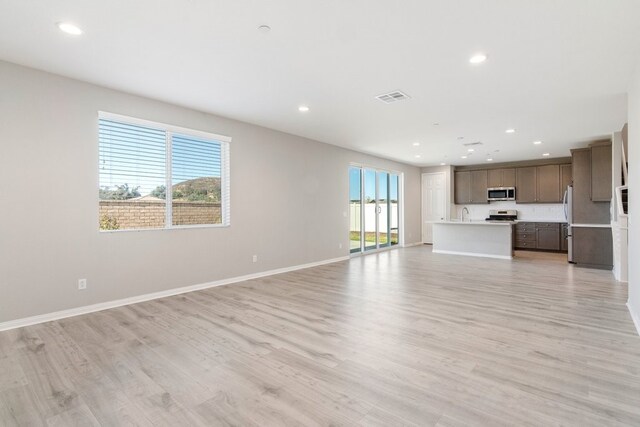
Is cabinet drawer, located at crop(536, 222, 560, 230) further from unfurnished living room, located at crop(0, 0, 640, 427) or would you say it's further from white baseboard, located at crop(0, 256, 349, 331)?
white baseboard, located at crop(0, 256, 349, 331)

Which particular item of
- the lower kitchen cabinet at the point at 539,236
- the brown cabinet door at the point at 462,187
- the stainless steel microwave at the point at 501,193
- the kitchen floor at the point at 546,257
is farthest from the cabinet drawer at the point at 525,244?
the brown cabinet door at the point at 462,187

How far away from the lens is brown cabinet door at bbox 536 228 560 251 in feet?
29.3

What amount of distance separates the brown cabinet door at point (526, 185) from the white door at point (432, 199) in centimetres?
207

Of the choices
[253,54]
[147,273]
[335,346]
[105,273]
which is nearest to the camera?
[335,346]

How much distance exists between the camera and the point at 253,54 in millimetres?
3150

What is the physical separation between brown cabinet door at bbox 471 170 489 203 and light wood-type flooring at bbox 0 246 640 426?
19.8ft

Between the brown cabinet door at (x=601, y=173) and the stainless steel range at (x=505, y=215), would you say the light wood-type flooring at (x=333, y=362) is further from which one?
the stainless steel range at (x=505, y=215)

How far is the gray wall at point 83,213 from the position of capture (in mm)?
3342

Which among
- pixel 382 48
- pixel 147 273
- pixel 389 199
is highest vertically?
pixel 382 48

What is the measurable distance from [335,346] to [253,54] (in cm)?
285

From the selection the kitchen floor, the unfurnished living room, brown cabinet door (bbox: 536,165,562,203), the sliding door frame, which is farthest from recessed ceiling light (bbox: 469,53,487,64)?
brown cabinet door (bbox: 536,165,562,203)

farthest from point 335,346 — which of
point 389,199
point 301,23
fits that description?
point 389,199

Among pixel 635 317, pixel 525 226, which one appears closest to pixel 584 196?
pixel 525 226

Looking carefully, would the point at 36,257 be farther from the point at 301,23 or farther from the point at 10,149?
the point at 301,23
